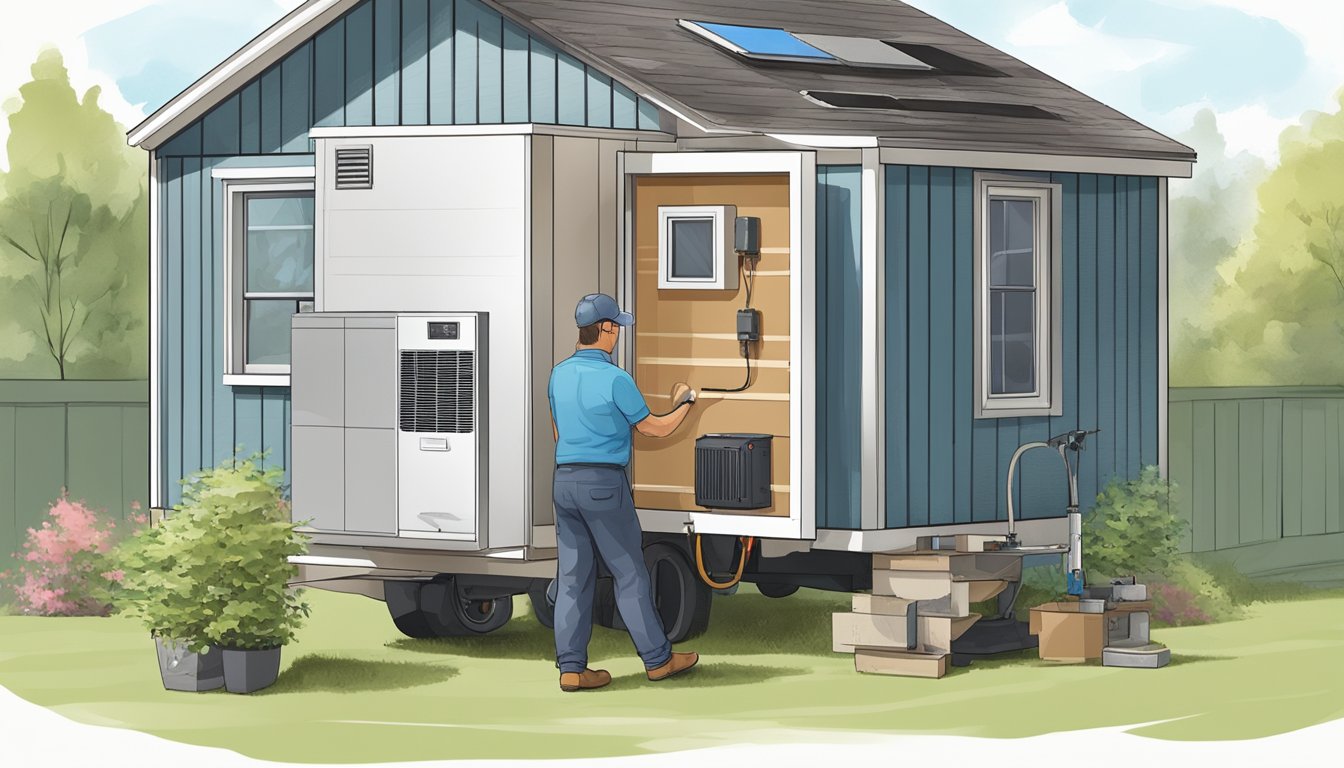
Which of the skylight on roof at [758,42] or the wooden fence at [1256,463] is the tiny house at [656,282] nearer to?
the skylight on roof at [758,42]

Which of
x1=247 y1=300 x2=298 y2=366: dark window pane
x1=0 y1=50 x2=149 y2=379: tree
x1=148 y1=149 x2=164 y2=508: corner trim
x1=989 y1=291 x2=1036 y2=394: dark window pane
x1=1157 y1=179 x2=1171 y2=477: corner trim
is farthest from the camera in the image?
x1=0 y1=50 x2=149 y2=379: tree

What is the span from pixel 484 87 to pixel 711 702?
15.6 ft

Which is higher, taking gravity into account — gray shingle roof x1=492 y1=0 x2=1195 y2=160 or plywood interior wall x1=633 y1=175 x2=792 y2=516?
gray shingle roof x1=492 y1=0 x2=1195 y2=160

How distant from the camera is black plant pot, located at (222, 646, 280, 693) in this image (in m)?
14.3

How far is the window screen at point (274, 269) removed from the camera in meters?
17.2

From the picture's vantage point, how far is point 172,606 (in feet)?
46.5

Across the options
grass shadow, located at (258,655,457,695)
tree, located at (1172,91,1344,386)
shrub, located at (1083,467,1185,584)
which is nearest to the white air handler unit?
grass shadow, located at (258,655,457,695)

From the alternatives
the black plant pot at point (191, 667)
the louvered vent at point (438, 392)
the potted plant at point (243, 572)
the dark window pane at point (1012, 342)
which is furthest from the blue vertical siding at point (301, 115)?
the black plant pot at point (191, 667)

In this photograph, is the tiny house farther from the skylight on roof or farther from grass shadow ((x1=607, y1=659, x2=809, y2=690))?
grass shadow ((x1=607, y1=659, x2=809, y2=690))

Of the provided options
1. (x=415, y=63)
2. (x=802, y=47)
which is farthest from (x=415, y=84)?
(x=802, y=47)

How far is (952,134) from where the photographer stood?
16.0m

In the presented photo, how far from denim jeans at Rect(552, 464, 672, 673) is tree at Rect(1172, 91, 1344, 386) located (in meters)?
18.5

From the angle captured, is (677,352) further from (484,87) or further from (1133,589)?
(1133,589)

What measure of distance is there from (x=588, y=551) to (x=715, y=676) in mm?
1199
